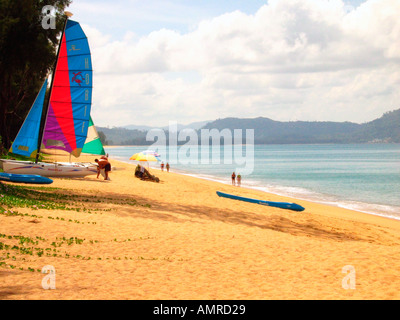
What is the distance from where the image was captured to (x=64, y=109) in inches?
1006

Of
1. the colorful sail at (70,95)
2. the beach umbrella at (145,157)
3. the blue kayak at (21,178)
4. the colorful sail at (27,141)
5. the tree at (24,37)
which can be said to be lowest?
the blue kayak at (21,178)

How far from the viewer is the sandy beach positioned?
879cm

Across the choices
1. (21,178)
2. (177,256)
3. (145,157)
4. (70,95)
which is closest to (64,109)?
(70,95)

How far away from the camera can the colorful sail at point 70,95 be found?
24.6 m

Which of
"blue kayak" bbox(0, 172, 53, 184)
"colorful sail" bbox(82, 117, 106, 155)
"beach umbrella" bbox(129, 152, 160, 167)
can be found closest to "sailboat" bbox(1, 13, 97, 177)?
"blue kayak" bbox(0, 172, 53, 184)

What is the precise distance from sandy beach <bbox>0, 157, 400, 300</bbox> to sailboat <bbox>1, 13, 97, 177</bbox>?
7.66m

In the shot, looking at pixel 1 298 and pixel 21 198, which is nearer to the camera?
pixel 1 298

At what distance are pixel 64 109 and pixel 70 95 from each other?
97cm

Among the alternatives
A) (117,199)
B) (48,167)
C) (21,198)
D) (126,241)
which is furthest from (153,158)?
(126,241)

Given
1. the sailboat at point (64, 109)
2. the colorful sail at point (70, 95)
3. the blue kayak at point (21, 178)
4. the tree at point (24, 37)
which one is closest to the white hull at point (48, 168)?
the sailboat at point (64, 109)

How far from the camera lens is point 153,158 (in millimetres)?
33438

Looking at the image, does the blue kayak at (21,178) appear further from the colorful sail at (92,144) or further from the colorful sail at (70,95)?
the colorful sail at (92,144)
